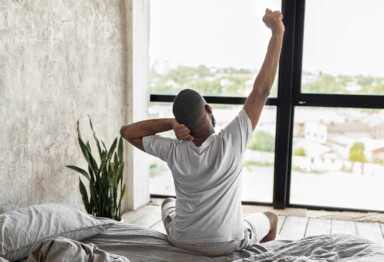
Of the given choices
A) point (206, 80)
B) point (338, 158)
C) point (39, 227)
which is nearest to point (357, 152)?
point (338, 158)

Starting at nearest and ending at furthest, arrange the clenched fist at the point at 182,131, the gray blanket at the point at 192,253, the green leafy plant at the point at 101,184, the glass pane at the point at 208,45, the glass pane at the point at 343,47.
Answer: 1. the gray blanket at the point at 192,253
2. the clenched fist at the point at 182,131
3. the green leafy plant at the point at 101,184
4. the glass pane at the point at 343,47
5. the glass pane at the point at 208,45

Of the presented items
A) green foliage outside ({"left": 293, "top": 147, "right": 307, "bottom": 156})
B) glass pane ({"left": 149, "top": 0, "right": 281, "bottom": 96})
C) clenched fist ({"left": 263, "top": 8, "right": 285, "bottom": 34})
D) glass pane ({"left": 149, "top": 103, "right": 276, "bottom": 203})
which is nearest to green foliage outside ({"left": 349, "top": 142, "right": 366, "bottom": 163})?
green foliage outside ({"left": 293, "top": 147, "right": 307, "bottom": 156})

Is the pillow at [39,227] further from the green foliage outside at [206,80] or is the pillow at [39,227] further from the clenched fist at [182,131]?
the green foliage outside at [206,80]

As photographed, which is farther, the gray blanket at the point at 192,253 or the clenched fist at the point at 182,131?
the clenched fist at the point at 182,131

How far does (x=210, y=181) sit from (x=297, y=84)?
2367mm

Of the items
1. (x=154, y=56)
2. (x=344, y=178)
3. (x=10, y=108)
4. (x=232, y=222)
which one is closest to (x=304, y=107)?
(x=344, y=178)

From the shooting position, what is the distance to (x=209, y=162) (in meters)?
2.29

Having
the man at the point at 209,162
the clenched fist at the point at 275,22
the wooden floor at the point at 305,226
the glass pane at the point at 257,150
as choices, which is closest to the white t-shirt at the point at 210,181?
the man at the point at 209,162

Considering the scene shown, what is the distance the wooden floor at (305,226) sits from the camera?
3.81m

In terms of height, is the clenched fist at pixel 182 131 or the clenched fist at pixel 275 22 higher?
the clenched fist at pixel 275 22

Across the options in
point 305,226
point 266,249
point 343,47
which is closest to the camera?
point 266,249

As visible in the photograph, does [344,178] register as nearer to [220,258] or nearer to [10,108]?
[220,258]

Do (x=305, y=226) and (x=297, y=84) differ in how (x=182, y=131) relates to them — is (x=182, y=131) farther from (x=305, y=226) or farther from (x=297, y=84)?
(x=297, y=84)

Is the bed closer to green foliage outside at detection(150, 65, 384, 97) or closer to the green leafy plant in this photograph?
the green leafy plant
